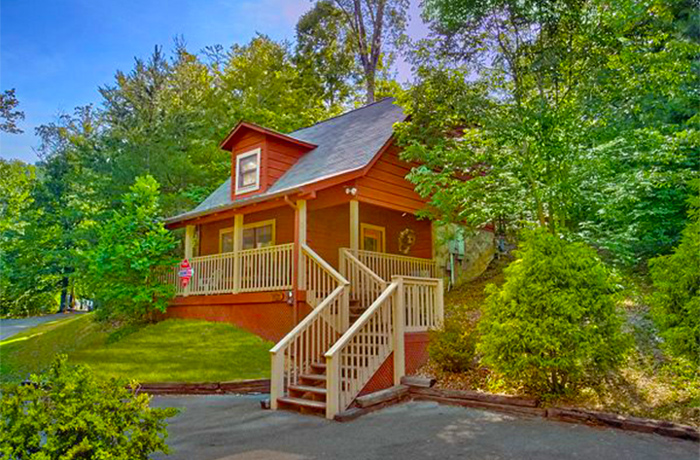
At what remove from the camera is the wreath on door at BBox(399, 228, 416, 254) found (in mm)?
14438

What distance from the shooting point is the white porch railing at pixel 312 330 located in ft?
23.2

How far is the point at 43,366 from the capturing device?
12.2 meters

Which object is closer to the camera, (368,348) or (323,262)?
(368,348)

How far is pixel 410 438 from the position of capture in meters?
5.17

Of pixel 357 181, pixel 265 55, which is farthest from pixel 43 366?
pixel 265 55

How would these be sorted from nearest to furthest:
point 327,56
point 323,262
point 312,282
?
point 323,262
point 312,282
point 327,56

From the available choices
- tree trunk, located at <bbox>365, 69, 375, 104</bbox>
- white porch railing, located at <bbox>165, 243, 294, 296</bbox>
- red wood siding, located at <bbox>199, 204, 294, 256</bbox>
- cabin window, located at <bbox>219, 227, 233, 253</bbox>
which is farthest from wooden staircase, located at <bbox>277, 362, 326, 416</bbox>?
tree trunk, located at <bbox>365, 69, 375, 104</bbox>

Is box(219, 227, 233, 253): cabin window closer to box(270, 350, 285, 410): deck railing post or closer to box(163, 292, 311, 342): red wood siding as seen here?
box(163, 292, 311, 342): red wood siding

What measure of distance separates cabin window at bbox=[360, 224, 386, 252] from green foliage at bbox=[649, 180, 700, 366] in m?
8.73

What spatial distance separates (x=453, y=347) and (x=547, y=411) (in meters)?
1.88

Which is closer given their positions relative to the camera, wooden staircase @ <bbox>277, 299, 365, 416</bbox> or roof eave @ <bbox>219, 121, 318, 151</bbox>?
wooden staircase @ <bbox>277, 299, 365, 416</bbox>

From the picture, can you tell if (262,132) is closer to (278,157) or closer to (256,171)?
(278,157)

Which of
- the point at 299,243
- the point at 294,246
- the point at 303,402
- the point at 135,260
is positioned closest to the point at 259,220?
the point at 135,260

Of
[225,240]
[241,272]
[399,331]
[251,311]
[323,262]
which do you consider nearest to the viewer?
[399,331]
